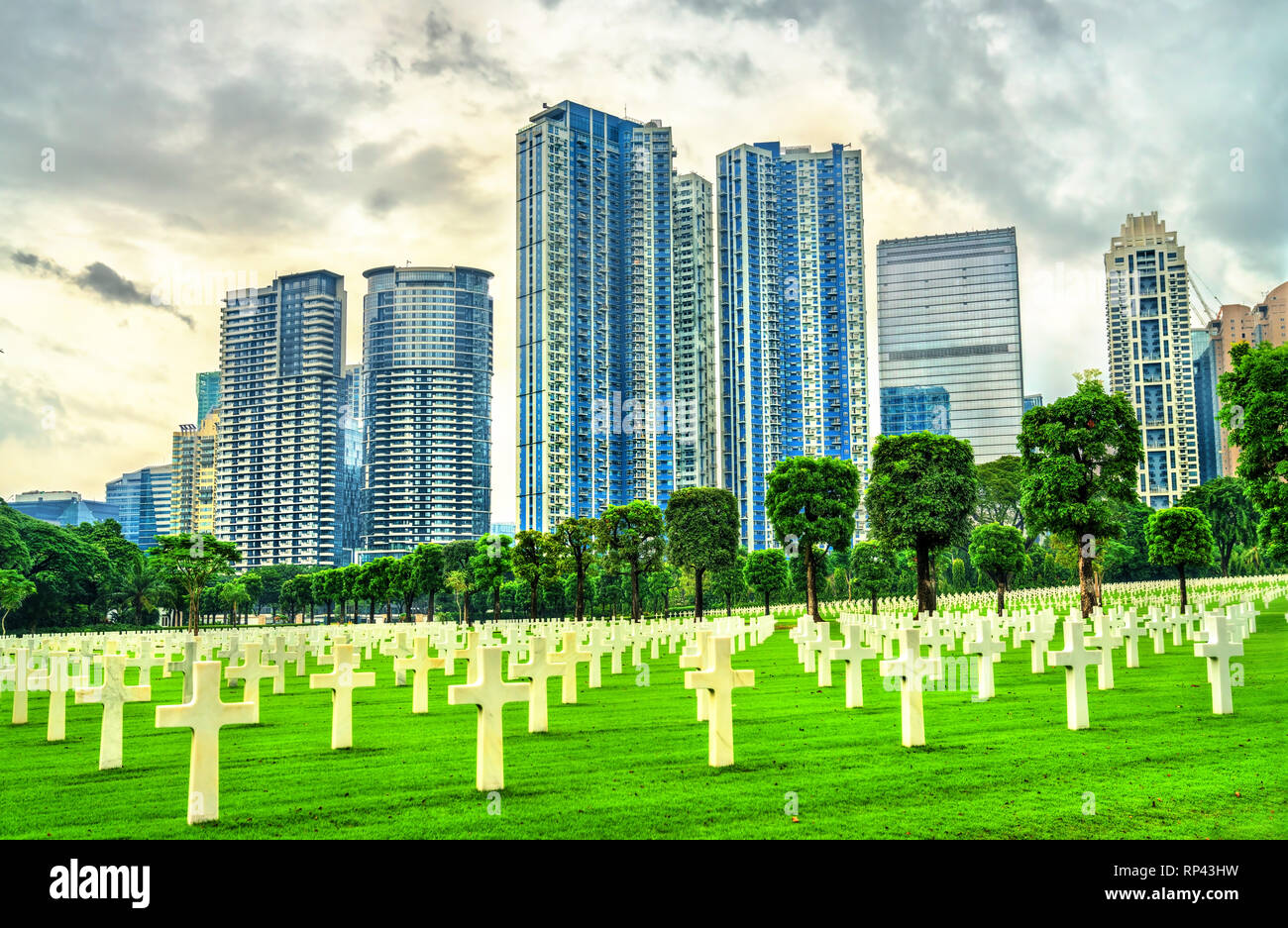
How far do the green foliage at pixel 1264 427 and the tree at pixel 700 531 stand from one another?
90.3 ft

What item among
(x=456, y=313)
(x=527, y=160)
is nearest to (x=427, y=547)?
(x=527, y=160)

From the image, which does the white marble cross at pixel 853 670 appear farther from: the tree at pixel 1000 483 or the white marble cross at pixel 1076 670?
the tree at pixel 1000 483

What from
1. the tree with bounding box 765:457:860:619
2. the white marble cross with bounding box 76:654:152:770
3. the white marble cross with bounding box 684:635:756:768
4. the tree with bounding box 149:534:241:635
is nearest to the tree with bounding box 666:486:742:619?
the tree with bounding box 765:457:860:619

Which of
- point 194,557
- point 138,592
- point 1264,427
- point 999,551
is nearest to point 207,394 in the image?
point 138,592

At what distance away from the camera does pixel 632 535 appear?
50438mm

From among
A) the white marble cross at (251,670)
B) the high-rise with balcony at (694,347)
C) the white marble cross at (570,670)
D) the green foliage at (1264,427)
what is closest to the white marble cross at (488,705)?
the white marble cross at (251,670)

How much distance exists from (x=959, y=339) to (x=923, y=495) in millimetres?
26881

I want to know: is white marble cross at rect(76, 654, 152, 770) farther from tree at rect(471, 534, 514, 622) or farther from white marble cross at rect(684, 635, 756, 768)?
tree at rect(471, 534, 514, 622)

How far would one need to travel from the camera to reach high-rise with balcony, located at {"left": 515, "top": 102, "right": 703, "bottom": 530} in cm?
11875

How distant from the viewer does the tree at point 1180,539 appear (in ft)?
113

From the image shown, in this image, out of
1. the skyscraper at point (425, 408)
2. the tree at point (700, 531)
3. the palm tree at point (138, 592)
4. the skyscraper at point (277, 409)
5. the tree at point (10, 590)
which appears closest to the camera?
the tree at point (10, 590)

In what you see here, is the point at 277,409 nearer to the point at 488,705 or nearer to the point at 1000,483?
the point at 1000,483

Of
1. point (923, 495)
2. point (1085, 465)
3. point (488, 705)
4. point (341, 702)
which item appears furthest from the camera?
point (923, 495)

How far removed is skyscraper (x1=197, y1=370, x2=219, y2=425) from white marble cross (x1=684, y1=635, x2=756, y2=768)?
80.4 meters
